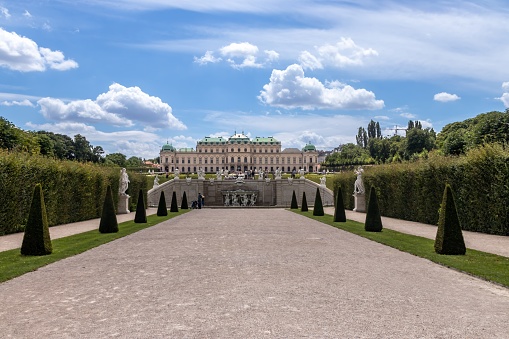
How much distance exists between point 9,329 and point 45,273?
3342mm

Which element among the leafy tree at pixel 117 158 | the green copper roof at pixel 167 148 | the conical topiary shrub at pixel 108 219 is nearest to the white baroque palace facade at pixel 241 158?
the green copper roof at pixel 167 148

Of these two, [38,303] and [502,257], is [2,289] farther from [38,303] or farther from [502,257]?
[502,257]

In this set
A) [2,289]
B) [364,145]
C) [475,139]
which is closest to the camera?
[2,289]

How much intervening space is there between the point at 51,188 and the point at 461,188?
Result: 15.9m

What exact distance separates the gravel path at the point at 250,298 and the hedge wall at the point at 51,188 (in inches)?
280

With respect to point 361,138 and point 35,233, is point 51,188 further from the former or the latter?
point 361,138

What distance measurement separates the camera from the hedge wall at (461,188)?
14.6 m

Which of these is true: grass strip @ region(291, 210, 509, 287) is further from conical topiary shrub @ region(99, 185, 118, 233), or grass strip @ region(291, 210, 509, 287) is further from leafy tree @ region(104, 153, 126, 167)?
leafy tree @ region(104, 153, 126, 167)

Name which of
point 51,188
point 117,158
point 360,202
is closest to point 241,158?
point 117,158

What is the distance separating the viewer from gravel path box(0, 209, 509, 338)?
474 centimetres

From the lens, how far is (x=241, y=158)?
430 feet

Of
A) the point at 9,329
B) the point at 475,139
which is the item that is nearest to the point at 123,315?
the point at 9,329

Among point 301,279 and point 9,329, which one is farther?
point 301,279

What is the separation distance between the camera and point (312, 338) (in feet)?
14.5
